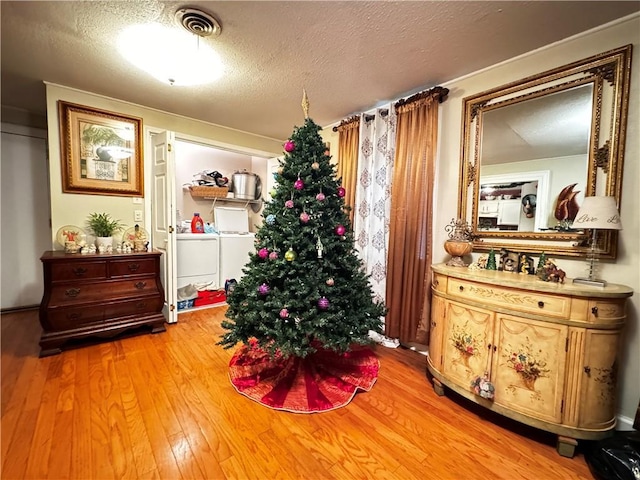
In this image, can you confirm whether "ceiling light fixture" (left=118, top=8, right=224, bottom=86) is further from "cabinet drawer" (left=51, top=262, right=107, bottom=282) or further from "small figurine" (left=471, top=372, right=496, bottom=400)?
"small figurine" (left=471, top=372, right=496, bottom=400)

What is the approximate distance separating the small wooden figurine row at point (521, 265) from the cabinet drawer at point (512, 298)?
0.64 feet

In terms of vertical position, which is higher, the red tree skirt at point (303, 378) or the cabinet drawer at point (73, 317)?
the cabinet drawer at point (73, 317)

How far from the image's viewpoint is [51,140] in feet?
8.28

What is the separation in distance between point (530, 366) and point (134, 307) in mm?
3214

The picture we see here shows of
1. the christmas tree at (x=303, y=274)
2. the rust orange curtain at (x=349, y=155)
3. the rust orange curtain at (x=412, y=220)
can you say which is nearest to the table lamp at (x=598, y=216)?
the rust orange curtain at (x=412, y=220)

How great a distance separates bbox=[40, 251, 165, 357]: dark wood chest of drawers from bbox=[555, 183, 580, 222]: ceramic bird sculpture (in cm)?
341

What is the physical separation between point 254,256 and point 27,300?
11.9ft

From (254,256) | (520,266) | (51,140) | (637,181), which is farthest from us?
(51,140)

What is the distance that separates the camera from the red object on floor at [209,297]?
3.61 metres

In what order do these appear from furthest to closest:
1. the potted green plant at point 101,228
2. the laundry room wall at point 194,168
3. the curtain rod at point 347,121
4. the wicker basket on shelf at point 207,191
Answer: the laundry room wall at point 194,168 < the wicker basket on shelf at point 207,191 < the curtain rod at point 347,121 < the potted green plant at point 101,228

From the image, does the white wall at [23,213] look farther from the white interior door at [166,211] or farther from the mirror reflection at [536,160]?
the mirror reflection at [536,160]

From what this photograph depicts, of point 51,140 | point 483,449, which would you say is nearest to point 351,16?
point 483,449

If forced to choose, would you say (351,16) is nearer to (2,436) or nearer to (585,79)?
(585,79)

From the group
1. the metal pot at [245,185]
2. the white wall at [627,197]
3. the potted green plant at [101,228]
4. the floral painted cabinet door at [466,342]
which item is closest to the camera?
the white wall at [627,197]
